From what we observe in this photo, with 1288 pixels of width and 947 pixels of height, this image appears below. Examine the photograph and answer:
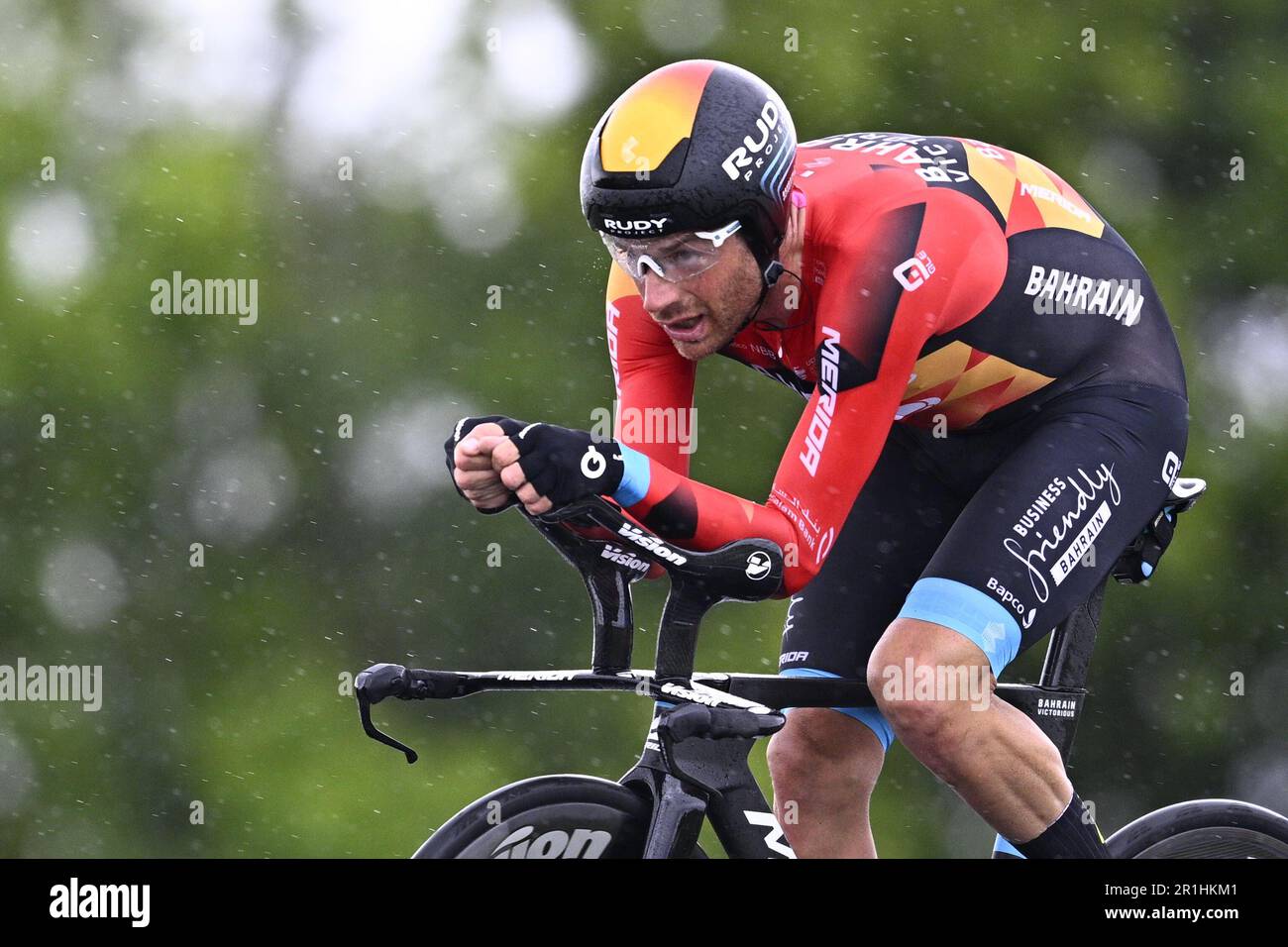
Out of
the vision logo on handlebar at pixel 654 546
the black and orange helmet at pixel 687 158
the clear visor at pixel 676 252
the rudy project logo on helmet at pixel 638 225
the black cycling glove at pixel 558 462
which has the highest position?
the black and orange helmet at pixel 687 158

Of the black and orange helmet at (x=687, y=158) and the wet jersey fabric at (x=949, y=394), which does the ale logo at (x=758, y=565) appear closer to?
the wet jersey fabric at (x=949, y=394)

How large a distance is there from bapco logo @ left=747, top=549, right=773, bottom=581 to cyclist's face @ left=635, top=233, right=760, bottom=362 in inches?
22.3

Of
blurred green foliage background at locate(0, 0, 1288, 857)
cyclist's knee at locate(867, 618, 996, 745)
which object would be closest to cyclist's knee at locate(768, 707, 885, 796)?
cyclist's knee at locate(867, 618, 996, 745)

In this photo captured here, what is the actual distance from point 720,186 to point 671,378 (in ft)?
2.11

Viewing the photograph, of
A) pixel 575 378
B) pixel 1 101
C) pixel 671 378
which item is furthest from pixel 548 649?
pixel 671 378

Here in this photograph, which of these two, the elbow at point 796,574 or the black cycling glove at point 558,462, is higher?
the black cycling glove at point 558,462

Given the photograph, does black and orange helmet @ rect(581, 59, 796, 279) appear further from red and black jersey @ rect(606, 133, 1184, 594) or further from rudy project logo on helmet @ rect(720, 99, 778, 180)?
red and black jersey @ rect(606, 133, 1184, 594)

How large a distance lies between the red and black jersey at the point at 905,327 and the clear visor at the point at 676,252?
0.25 meters

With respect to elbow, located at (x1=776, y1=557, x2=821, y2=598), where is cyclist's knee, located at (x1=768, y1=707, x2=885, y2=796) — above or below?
below

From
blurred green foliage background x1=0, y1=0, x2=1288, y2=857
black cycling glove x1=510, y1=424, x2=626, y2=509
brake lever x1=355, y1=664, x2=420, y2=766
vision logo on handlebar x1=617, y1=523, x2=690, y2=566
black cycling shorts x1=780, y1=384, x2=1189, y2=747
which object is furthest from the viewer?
blurred green foliage background x1=0, y1=0, x2=1288, y2=857

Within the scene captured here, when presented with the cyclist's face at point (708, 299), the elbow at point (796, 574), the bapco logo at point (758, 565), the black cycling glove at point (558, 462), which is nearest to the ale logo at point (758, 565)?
the bapco logo at point (758, 565)

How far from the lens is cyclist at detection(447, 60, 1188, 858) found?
3.37m

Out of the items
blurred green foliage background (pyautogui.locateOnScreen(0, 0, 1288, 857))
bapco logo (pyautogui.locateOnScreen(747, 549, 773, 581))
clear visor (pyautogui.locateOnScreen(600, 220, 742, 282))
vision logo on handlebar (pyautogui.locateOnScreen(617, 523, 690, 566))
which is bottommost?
blurred green foliage background (pyautogui.locateOnScreen(0, 0, 1288, 857))

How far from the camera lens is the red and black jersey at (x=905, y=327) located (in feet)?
11.2
